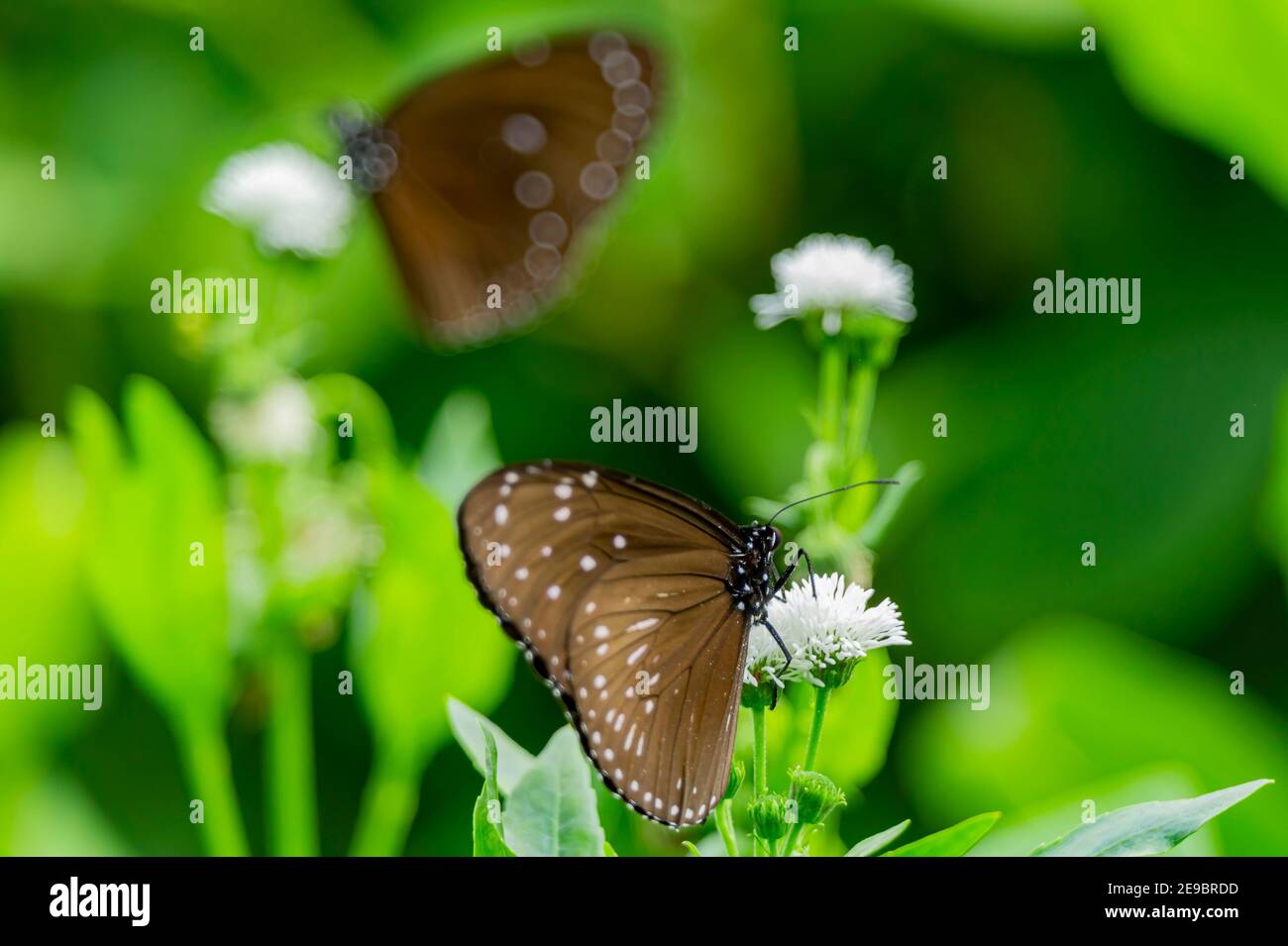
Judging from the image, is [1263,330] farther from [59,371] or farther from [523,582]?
[59,371]

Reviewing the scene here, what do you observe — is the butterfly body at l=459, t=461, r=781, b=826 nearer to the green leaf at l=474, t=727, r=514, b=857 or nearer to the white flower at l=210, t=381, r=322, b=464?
the green leaf at l=474, t=727, r=514, b=857

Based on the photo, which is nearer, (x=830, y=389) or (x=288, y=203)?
(x=830, y=389)

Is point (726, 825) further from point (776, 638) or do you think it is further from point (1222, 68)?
point (1222, 68)

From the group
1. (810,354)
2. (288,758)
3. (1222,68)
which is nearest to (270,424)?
(288,758)

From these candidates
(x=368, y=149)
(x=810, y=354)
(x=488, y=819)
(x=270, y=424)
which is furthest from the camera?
(x=810, y=354)

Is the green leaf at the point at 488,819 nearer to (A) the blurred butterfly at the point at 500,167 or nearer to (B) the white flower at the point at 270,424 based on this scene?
(B) the white flower at the point at 270,424

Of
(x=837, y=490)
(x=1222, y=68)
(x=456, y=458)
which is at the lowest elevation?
(x=837, y=490)

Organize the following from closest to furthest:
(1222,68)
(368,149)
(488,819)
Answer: (488,819), (1222,68), (368,149)
